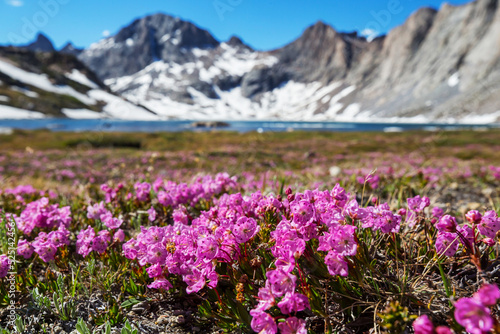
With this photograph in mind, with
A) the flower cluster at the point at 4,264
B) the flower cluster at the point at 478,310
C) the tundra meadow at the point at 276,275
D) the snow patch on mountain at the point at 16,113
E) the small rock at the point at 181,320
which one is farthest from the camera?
the snow patch on mountain at the point at 16,113

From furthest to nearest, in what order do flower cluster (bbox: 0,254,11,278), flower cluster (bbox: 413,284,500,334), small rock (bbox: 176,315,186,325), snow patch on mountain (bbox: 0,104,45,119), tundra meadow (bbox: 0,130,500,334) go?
snow patch on mountain (bbox: 0,104,45,119) → flower cluster (bbox: 0,254,11,278) → small rock (bbox: 176,315,186,325) → tundra meadow (bbox: 0,130,500,334) → flower cluster (bbox: 413,284,500,334)

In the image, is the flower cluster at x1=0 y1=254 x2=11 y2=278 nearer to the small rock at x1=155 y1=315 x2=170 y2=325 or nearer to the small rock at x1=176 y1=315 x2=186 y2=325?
the small rock at x1=155 y1=315 x2=170 y2=325

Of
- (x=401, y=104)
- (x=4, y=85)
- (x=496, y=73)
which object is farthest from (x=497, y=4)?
(x=4, y=85)

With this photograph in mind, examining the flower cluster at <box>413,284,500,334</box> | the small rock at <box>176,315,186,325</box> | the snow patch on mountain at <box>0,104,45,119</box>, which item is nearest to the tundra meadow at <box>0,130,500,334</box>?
the small rock at <box>176,315,186,325</box>

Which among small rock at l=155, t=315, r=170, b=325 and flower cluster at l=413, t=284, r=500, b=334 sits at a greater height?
flower cluster at l=413, t=284, r=500, b=334

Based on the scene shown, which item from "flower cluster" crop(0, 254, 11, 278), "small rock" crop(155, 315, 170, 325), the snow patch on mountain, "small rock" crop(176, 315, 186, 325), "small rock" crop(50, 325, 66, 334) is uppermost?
the snow patch on mountain

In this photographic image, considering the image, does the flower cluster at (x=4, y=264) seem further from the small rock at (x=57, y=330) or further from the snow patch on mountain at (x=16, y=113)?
the snow patch on mountain at (x=16, y=113)

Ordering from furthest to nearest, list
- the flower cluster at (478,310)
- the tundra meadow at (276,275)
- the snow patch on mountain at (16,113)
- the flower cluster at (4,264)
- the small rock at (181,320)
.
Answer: the snow patch on mountain at (16,113) → the flower cluster at (4,264) → the small rock at (181,320) → the tundra meadow at (276,275) → the flower cluster at (478,310)

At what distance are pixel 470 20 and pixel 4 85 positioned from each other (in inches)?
10748

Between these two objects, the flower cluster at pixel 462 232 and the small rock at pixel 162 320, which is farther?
the small rock at pixel 162 320

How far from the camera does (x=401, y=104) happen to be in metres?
189

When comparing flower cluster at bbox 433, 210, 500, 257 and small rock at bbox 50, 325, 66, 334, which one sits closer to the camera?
flower cluster at bbox 433, 210, 500, 257

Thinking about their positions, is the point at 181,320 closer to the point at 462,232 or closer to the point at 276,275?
the point at 276,275

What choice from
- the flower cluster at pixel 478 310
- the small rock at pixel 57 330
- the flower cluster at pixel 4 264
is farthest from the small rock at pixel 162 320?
the flower cluster at pixel 478 310
